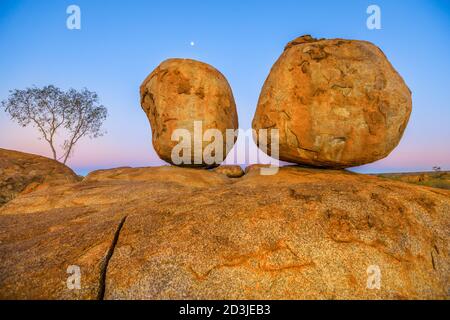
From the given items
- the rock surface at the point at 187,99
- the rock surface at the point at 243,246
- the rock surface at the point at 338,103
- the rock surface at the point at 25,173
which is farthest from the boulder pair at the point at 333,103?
the rock surface at the point at 25,173

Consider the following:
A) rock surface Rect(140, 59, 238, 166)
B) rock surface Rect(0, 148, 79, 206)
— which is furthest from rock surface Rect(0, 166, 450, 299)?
rock surface Rect(0, 148, 79, 206)

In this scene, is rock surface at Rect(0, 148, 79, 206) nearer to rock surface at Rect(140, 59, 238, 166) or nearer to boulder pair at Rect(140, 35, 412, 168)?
rock surface at Rect(140, 59, 238, 166)

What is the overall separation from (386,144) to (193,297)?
6784 mm

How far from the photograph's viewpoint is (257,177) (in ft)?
27.4

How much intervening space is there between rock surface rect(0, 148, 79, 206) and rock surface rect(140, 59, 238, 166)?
4.18 metres

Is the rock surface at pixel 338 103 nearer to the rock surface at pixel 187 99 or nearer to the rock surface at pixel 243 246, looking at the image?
the rock surface at pixel 243 246

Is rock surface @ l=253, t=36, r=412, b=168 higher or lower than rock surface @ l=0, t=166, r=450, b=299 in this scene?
higher

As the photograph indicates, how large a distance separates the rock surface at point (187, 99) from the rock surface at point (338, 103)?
2380 mm

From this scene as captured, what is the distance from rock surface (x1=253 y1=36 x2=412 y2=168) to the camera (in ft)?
23.9

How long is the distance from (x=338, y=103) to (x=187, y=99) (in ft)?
15.8

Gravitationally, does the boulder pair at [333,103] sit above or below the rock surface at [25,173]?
above

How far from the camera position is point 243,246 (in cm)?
385

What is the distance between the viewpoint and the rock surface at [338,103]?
23.9ft
